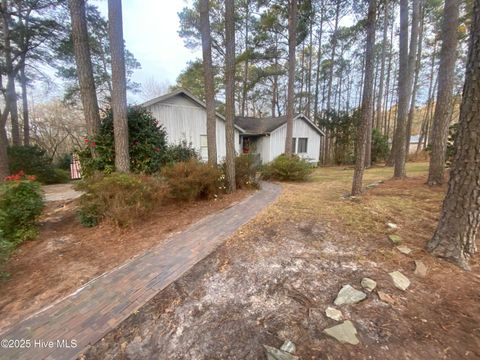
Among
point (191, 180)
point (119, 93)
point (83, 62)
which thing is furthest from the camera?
point (83, 62)

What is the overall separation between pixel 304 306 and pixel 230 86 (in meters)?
6.49

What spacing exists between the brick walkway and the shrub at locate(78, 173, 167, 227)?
3.76 feet

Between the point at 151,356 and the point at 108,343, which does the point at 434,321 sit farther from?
the point at 108,343

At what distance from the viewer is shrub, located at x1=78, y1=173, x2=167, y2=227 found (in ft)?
14.0

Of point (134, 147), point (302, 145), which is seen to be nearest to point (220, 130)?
point (302, 145)

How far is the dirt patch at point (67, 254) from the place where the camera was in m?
2.55

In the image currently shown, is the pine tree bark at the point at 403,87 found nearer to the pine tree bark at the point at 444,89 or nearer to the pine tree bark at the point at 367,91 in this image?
the pine tree bark at the point at 444,89

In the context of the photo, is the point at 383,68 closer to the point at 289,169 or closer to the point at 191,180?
the point at 289,169

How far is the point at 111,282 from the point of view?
2.77 metres

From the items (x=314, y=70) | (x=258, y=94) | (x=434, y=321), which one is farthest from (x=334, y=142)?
(x=434, y=321)

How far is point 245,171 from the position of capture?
7832 mm

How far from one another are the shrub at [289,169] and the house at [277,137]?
4919mm

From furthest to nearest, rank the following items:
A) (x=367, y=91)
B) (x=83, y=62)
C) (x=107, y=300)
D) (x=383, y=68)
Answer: (x=383, y=68)
(x=83, y=62)
(x=367, y=91)
(x=107, y=300)

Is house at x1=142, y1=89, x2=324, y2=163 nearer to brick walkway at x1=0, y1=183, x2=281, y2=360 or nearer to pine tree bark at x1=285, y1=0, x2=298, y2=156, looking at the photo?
pine tree bark at x1=285, y1=0, x2=298, y2=156
